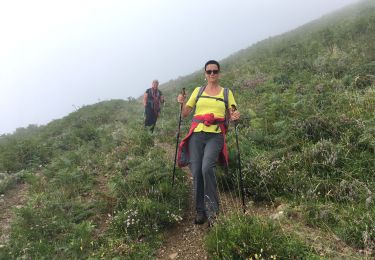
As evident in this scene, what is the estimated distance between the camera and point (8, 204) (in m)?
8.14

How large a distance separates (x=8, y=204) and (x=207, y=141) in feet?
16.3

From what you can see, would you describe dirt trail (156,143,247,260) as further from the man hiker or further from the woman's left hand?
the man hiker

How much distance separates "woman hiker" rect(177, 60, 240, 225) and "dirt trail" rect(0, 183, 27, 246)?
10.4ft

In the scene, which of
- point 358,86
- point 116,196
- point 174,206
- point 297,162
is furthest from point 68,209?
point 358,86

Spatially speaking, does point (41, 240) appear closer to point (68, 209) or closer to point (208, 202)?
point (68, 209)

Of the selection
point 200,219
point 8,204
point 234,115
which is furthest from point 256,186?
point 8,204

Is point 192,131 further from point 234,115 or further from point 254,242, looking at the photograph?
point 254,242

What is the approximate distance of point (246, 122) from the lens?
9.70m

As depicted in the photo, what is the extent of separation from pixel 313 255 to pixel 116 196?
3.80m

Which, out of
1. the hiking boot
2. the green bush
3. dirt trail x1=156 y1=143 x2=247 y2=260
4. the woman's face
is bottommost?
dirt trail x1=156 y1=143 x2=247 y2=260

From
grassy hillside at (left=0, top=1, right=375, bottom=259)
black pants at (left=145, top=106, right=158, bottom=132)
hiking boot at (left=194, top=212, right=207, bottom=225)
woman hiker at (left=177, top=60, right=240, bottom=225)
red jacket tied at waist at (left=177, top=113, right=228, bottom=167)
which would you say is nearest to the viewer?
grassy hillside at (left=0, top=1, right=375, bottom=259)

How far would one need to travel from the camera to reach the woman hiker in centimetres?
568

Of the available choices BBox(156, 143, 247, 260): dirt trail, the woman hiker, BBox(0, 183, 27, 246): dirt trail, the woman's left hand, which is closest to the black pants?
BBox(0, 183, 27, 246): dirt trail

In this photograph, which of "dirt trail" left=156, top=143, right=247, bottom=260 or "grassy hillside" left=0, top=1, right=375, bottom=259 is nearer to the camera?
"grassy hillside" left=0, top=1, right=375, bottom=259
